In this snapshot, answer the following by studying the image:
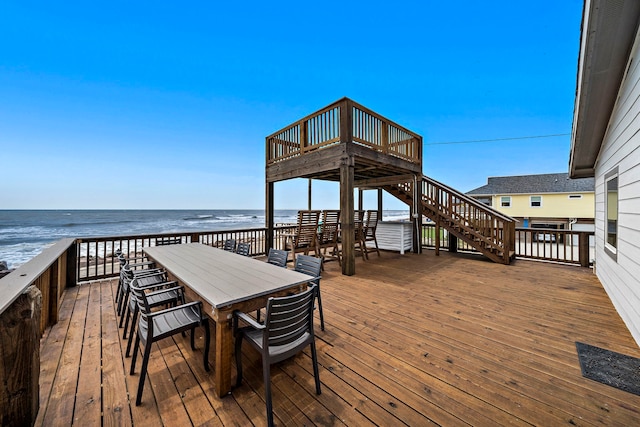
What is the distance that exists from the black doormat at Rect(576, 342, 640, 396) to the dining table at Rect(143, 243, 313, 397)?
2.44 meters

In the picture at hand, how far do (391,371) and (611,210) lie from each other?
4.32 m

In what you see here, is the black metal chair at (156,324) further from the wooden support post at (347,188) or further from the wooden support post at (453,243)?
the wooden support post at (453,243)

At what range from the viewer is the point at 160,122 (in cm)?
1330

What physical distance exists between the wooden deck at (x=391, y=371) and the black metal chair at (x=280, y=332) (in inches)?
10.8

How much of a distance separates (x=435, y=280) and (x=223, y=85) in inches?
522

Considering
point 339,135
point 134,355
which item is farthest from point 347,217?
point 134,355

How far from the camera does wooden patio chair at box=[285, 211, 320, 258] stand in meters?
5.38

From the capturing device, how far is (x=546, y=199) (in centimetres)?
1752

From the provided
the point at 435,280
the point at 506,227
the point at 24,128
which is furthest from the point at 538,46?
the point at 24,128

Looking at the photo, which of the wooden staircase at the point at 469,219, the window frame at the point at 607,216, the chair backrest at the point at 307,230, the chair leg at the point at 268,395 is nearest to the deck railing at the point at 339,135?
the wooden staircase at the point at 469,219

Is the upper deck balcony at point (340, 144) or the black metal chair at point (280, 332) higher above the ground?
the upper deck balcony at point (340, 144)

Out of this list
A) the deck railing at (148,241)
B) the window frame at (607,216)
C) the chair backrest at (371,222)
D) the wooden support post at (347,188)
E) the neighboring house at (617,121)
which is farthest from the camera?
the chair backrest at (371,222)

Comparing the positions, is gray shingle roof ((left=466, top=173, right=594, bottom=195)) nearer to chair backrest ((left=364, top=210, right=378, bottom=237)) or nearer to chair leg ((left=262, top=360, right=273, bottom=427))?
chair backrest ((left=364, top=210, right=378, bottom=237))

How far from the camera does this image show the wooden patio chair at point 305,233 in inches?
212
